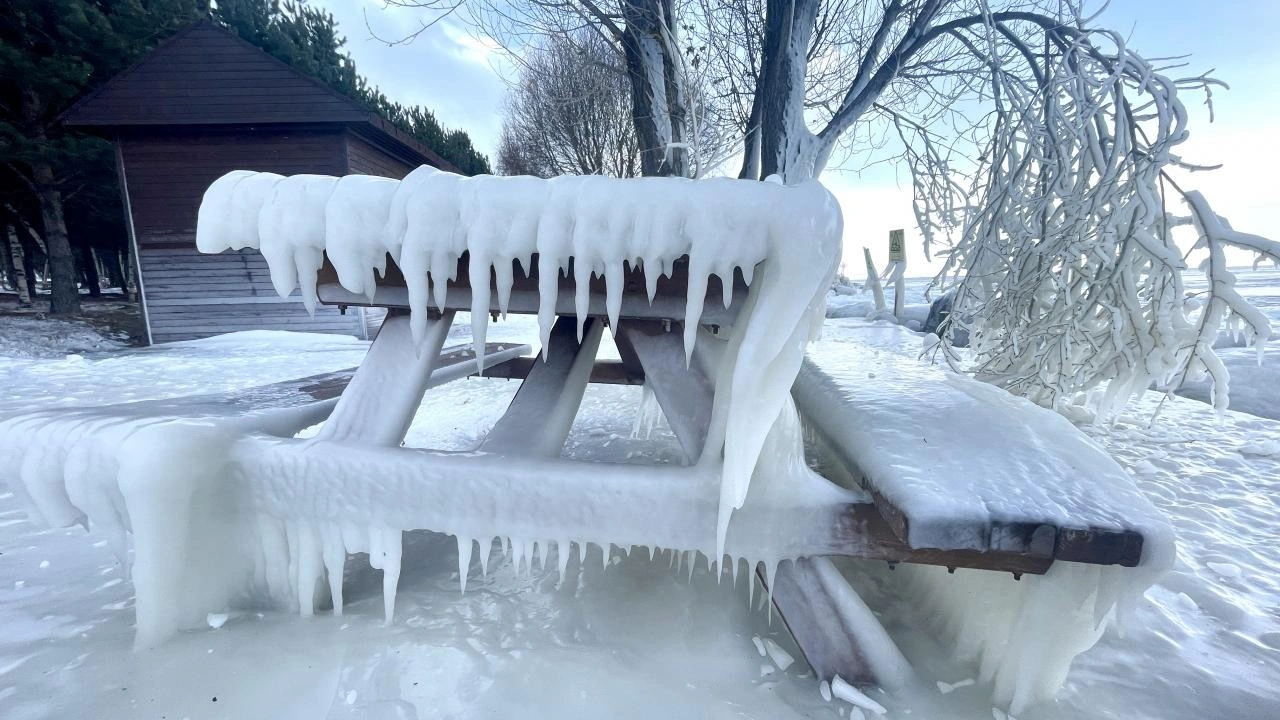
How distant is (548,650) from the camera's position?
1.28m

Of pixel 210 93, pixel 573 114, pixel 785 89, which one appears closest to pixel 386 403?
pixel 785 89

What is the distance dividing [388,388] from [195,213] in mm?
10038

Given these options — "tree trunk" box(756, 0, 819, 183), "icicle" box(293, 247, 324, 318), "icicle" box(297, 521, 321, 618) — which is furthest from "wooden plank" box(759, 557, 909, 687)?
"tree trunk" box(756, 0, 819, 183)

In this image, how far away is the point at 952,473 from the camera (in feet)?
3.54

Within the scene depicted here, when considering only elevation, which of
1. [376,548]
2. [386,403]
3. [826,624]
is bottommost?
[826,624]

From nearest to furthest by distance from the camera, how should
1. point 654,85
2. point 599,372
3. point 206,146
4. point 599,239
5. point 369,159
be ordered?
1. point 599,239
2. point 599,372
3. point 654,85
4. point 206,146
5. point 369,159

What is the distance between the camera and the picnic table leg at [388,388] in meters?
1.39

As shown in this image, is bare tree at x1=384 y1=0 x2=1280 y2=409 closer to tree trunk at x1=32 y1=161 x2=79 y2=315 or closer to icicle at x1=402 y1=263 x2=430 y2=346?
icicle at x1=402 y1=263 x2=430 y2=346

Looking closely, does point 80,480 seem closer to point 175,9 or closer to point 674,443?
point 674,443

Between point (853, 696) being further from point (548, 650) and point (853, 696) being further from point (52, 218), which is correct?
point (52, 218)

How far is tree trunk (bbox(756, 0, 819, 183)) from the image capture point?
410cm

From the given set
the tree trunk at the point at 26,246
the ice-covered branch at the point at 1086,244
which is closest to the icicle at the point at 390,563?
the ice-covered branch at the point at 1086,244

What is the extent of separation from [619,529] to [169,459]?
1.05 meters

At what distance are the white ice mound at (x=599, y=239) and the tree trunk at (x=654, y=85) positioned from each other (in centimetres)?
427
